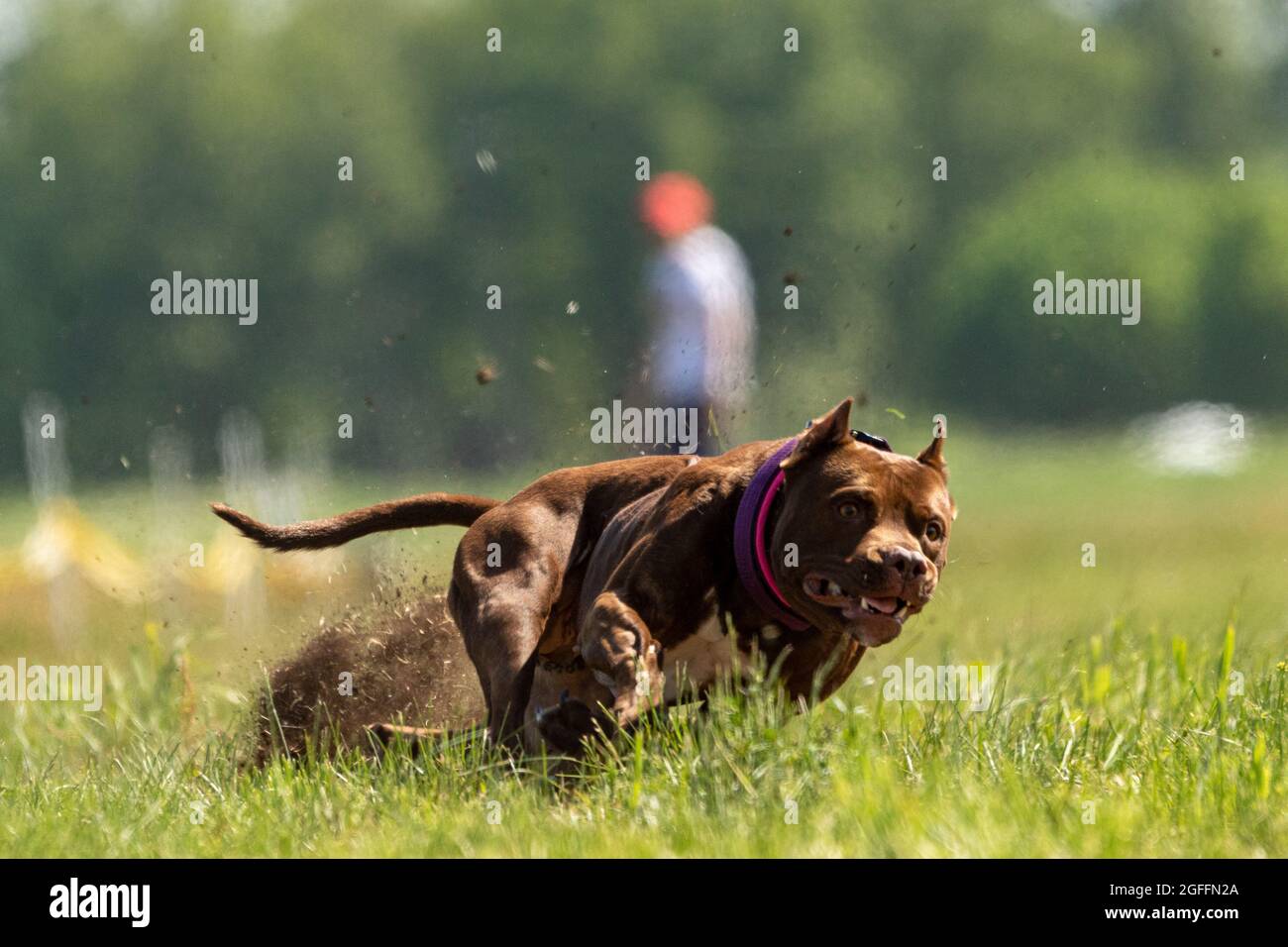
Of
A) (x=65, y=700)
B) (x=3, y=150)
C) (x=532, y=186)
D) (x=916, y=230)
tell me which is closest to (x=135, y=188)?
(x=3, y=150)

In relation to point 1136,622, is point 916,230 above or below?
above

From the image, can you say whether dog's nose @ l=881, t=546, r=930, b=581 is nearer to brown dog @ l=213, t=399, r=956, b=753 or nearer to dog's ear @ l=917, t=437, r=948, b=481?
brown dog @ l=213, t=399, r=956, b=753

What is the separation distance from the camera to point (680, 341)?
8.22 meters

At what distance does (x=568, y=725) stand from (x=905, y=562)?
102cm

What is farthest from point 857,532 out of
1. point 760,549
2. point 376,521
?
point 376,521

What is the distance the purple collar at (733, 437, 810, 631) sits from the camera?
5.56 metres

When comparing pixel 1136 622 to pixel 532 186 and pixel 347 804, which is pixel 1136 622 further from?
pixel 532 186

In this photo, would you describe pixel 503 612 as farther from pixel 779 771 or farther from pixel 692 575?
pixel 779 771

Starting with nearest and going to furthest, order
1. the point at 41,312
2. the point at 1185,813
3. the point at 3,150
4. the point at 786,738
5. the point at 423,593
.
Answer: the point at 1185,813, the point at 786,738, the point at 423,593, the point at 41,312, the point at 3,150

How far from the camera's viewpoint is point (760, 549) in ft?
18.2

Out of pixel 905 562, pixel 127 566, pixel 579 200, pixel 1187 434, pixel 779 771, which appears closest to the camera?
pixel 779 771

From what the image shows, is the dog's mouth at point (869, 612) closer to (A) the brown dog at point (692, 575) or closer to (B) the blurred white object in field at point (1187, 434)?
(A) the brown dog at point (692, 575)
